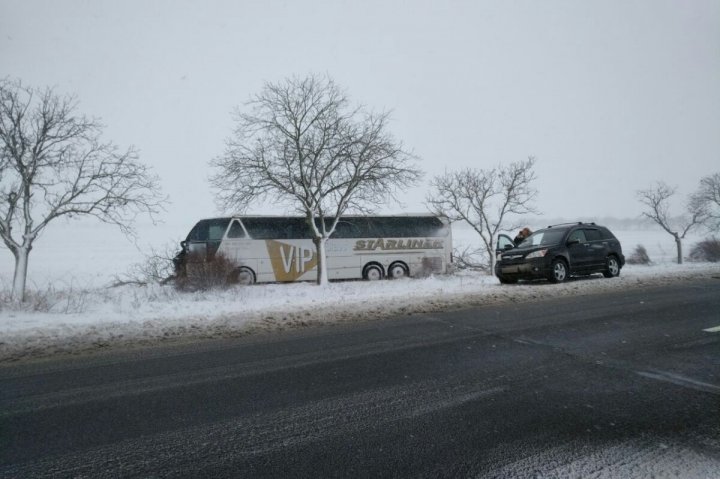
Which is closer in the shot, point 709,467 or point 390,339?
point 709,467

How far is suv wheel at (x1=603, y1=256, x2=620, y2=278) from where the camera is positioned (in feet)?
47.9

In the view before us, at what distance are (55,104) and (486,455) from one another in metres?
15.3

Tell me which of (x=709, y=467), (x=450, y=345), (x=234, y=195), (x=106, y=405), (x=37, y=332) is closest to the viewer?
(x=709, y=467)

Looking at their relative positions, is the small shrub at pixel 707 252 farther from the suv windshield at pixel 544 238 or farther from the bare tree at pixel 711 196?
the suv windshield at pixel 544 238

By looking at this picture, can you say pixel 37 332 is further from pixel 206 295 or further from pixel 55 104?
pixel 55 104

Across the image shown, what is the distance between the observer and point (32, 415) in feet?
10.9

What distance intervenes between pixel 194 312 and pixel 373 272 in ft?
34.8

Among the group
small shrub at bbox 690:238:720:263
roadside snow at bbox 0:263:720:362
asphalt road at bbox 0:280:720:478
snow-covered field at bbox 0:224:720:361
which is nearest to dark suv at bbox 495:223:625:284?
snow-covered field at bbox 0:224:720:361

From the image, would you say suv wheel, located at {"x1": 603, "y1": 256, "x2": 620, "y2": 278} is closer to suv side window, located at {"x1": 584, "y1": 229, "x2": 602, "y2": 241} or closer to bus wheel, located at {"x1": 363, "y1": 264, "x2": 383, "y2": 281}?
suv side window, located at {"x1": 584, "y1": 229, "x2": 602, "y2": 241}

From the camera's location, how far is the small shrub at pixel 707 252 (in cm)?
2666

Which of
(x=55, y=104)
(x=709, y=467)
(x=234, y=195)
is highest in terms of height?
(x=55, y=104)

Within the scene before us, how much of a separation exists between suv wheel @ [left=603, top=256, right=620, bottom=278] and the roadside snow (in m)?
1.27

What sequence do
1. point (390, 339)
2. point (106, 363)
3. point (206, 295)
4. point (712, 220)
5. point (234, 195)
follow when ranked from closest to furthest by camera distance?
1. point (106, 363)
2. point (390, 339)
3. point (206, 295)
4. point (234, 195)
5. point (712, 220)

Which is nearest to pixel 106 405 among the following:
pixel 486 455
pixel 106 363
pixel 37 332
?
pixel 106 363
